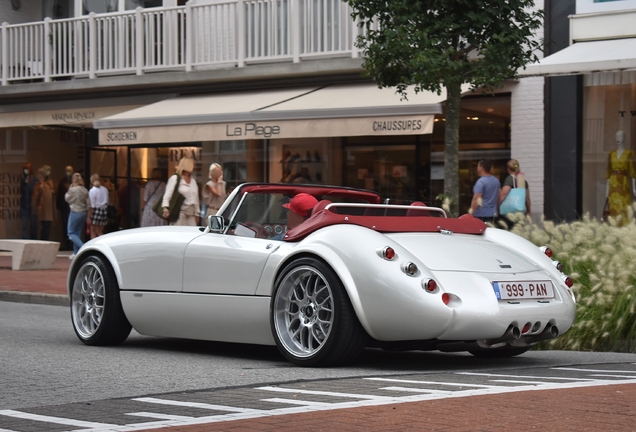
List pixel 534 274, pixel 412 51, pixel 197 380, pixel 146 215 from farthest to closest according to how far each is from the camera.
A: pixel 146 215 < pixel 412 51 < pixel 534 274 < pixel 197 380

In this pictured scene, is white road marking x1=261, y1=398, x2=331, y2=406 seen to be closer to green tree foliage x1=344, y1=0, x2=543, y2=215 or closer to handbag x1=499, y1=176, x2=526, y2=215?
green tree foliage x1=344, y1=0, x2=543, y2=215

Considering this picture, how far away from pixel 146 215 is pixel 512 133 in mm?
7525

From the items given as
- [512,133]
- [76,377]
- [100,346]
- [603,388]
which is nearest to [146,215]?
[512,133]

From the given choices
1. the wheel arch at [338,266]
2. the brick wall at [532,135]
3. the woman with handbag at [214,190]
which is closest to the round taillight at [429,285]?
the wheel arch at [338,266]

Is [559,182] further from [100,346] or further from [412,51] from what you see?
[100,346]

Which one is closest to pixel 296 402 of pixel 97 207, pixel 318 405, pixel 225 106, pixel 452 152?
pixel 318 405

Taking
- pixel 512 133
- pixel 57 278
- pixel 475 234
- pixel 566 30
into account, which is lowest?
pixel 57 278

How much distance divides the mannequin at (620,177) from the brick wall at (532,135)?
1.06 meters

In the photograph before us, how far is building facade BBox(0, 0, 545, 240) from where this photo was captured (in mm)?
17812

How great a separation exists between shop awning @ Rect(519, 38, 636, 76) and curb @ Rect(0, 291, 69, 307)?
696cm

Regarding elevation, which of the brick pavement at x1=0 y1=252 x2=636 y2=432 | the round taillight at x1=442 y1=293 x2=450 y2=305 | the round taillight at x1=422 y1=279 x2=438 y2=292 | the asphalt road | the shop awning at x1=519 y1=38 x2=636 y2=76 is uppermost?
the shop awning at x1=519 y1=38 x2=636 y2=76

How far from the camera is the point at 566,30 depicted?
17.3 metres

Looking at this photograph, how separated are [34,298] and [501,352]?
8.21 m

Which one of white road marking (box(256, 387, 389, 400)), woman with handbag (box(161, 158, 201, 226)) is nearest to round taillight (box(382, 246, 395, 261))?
white road marking (box(256, 387, 389, 400))
